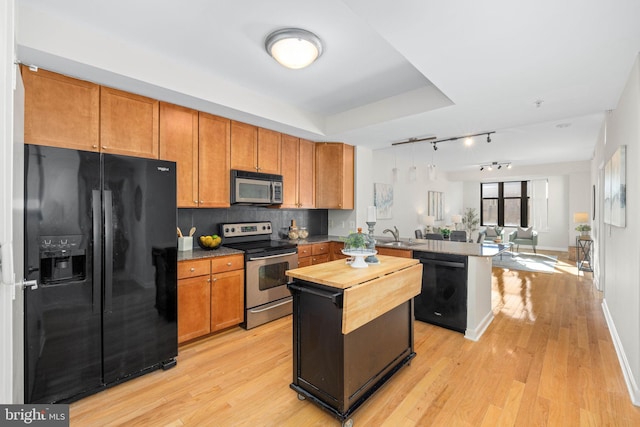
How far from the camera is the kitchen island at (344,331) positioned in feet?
5.81

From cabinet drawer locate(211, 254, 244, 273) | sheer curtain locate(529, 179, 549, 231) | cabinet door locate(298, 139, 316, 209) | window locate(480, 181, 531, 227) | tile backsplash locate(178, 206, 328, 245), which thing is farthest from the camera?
window locate(480, 181, 531, 227)

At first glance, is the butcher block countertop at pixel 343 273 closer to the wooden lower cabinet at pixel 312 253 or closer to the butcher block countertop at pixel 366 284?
the butcher block countertop at pixel 366 284

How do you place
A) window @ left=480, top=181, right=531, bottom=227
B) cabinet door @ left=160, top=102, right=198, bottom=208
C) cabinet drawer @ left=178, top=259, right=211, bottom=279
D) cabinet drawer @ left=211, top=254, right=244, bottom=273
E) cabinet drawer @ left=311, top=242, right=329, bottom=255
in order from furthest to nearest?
window @ left=480, top=181, right=531, bottom=227, cabinet drawer @ left=311, top=242, right=329, bottom=255, cabinet drawer @ left=211, top=254, right=244, bottom=273, cabinet door @ left=160, top=102, right=198, bottom=208, cabinet drawer @ left=178, top=259, right=211, bottom=279

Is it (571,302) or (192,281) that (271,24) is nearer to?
(192,281)

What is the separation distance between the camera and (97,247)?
2.06 meters

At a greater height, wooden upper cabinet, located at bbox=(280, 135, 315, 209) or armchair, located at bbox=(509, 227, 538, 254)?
wooden upper cabinet, located at bbox=(280, 135, 315, 209)

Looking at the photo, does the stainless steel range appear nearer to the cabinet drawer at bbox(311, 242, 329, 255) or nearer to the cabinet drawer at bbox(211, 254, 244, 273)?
the cabinet drawer at bbox(211, 254, 244, 273)

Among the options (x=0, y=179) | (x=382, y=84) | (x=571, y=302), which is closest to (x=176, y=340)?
(x=0, y=179)

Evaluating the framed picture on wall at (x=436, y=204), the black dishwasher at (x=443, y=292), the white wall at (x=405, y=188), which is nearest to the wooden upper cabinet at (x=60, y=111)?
the black dishwasher at (x=443, y=292)

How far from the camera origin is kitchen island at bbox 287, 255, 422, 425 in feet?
5.81

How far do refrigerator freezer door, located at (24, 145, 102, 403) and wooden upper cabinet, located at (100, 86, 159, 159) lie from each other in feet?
1.57

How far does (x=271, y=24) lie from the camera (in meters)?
2.00

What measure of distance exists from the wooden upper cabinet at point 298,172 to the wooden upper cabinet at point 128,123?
1653 mm

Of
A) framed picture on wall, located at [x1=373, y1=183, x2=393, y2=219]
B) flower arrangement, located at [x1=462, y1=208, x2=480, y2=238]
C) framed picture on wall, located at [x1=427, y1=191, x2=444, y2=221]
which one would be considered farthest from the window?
framed picture on wall, located at [x1=373, y1=183, x2=393, y2=219]
